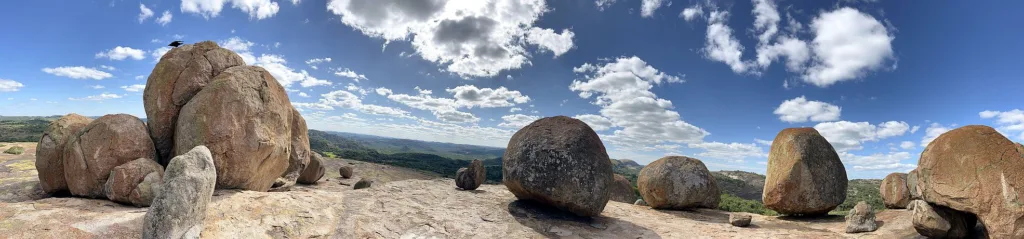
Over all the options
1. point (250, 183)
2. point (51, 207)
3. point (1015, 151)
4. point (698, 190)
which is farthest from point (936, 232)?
point (51, 207)

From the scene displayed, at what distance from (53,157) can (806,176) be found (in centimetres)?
2590

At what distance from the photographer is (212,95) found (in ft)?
41.9

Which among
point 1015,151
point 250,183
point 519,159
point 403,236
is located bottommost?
point 403,236

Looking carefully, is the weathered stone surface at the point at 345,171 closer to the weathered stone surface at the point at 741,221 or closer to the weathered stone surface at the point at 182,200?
the weathered stone surface at the point at 182,200

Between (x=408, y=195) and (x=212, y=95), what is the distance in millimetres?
7355

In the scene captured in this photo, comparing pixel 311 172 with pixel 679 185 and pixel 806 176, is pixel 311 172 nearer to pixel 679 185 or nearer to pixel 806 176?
pixel 679 185

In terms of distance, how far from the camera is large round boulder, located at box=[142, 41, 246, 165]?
13445 millimetres

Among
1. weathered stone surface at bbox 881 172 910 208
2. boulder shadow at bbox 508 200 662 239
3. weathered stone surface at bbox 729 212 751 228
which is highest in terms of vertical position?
weathered stone surface at bbox 881 172 910 208

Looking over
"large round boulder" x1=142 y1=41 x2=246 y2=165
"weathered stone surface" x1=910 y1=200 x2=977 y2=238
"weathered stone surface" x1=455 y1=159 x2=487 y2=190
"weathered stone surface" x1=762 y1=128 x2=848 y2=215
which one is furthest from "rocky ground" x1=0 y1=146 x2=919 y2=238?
"large round boulder" x1=142 y1=41 x2=246 y2=165

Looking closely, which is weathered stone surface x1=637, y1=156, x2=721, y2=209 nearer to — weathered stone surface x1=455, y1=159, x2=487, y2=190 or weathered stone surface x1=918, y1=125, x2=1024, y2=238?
weathered stone surface x1=455, y1=159, x2=487, y2=190

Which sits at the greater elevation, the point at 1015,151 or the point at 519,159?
the point at 1015,151

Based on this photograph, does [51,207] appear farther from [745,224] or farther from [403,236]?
[745,224]

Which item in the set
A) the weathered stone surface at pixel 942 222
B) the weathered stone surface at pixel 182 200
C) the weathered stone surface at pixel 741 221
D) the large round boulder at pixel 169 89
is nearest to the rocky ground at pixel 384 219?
the weathered stone surface at pixel 741 221

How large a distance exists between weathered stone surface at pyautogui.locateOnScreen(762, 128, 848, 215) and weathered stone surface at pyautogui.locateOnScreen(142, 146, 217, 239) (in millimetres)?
19364
